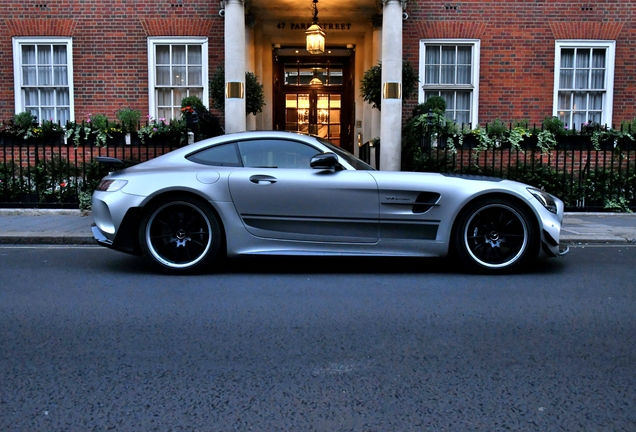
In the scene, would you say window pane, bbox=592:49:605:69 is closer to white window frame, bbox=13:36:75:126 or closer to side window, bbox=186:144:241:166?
side window, bbox=186:144:241:166

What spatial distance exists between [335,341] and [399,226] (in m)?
2.25

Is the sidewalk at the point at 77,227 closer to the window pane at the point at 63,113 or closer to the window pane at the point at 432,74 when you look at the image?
the window pane at the point at 63,113

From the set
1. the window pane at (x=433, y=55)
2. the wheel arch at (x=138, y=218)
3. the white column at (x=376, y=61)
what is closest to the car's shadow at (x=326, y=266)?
the wheel arch at (x=138, y=218)

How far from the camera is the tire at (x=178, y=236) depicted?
20.4 ft

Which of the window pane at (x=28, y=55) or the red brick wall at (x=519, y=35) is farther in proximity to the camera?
the window pane at (x=28, y=55)

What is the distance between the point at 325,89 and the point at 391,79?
169 inches

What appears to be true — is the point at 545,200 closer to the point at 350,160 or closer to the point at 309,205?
the point at 350,160

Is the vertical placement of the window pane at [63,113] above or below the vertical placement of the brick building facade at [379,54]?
below

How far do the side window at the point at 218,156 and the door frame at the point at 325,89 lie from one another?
9.03 metres

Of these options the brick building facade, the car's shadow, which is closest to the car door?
the car's shadow

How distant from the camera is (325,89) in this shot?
1573 cm

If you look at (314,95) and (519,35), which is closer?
(519,35)

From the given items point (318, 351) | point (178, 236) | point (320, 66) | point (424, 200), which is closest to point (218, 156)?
point (178, 236)

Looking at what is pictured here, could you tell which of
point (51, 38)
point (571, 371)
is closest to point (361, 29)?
point (51, 38)
